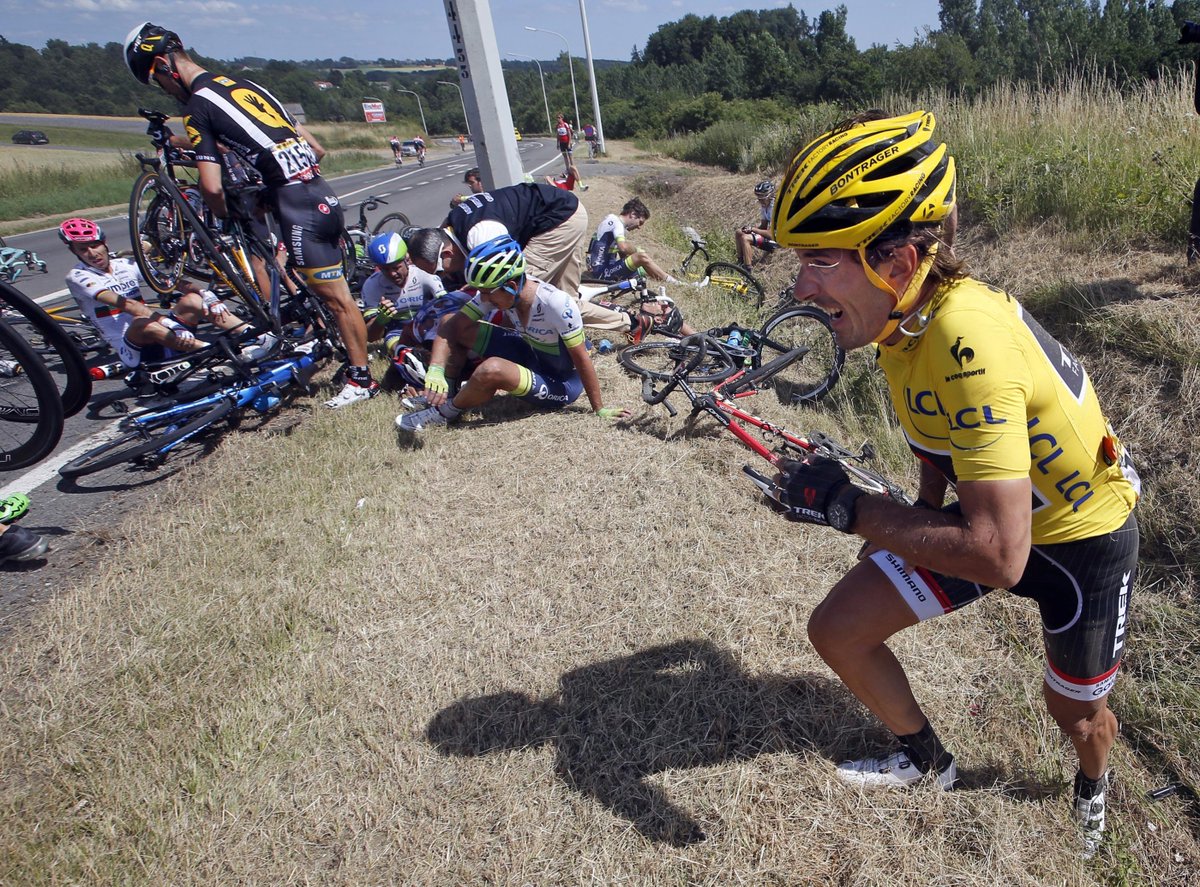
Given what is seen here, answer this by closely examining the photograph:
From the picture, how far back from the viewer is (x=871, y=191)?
4.78ft

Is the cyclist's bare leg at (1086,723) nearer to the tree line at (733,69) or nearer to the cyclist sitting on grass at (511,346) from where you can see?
the cyclist sitting on grass at (511,346)

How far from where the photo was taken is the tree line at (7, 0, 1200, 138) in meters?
42.0

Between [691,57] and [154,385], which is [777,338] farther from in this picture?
[691,57]

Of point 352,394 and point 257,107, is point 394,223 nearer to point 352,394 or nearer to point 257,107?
point 257,107

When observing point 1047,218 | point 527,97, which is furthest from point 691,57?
point 1047,218

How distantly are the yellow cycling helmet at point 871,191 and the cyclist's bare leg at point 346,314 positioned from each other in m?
4.31

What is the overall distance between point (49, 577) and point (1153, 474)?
6294mm

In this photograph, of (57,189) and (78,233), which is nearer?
(78,233)

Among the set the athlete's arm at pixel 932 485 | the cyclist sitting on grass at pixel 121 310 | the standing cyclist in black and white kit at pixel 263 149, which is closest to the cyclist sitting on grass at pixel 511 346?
the standing cyclist in black and white kit at pixel 263 149

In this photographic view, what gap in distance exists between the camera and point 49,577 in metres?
3.47

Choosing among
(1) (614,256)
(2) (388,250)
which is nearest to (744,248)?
(1) (614,256)

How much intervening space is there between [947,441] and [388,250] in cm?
563

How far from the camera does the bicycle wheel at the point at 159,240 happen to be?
20.6 ft

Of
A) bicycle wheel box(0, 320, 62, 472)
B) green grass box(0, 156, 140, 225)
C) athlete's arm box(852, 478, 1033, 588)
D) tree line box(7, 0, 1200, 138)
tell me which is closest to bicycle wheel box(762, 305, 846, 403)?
athlete's arm box(852, 478, 1033, 588)
